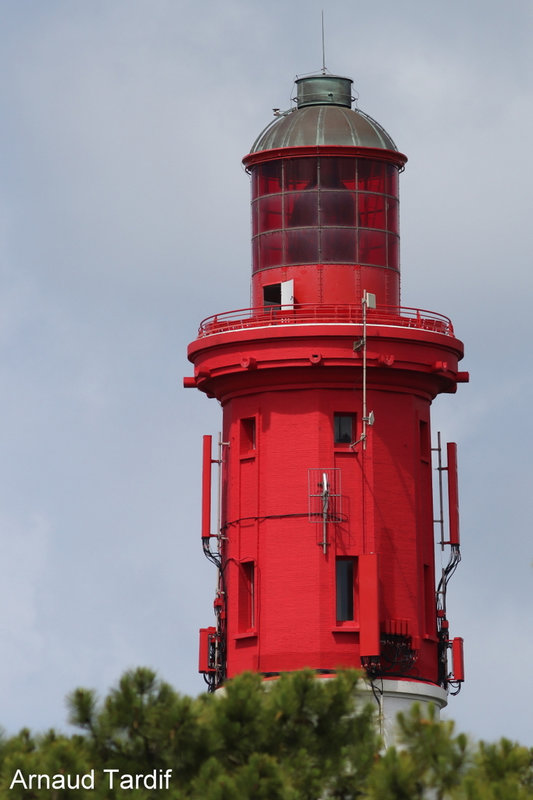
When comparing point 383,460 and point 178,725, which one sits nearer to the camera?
point 178,725

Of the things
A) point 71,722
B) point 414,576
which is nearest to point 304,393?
point 414,576

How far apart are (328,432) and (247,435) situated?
2.74 m

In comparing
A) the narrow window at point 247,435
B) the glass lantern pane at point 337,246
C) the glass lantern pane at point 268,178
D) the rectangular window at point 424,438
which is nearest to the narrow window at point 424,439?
the rectangular window at point 424,438

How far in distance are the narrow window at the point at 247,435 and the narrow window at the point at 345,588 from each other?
4212 millimetres

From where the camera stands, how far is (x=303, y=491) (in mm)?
65938

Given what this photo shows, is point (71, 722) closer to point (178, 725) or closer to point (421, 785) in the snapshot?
point (178, 725)

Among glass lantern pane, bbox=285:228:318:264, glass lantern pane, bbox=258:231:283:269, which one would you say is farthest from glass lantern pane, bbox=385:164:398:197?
glass lantern pane, bbox=258:231:283:269

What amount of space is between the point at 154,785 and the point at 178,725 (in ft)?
3.94

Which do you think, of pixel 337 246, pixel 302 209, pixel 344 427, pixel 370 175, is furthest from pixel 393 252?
pixel 344 427

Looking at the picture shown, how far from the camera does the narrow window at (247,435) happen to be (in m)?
67.7

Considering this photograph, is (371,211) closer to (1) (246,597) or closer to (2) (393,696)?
(1) (246,597)

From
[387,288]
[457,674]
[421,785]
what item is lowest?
[421,785]

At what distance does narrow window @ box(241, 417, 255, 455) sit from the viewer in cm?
6769

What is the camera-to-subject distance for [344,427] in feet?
219
